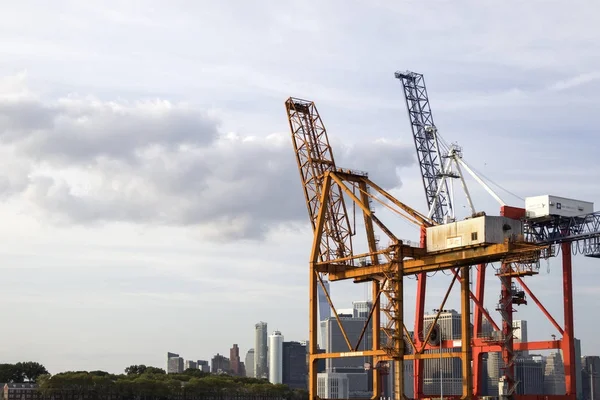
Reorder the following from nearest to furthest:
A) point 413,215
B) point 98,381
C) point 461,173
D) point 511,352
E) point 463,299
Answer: point 463,299 → point 413,215 → point 511,352 → point 461,173 → point 98,381

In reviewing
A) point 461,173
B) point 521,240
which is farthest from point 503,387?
point 461,173

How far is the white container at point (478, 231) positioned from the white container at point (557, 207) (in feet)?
70.3

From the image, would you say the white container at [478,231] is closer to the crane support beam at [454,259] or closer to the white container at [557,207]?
the crane support beam at [454,259]

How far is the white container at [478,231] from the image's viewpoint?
69062mm

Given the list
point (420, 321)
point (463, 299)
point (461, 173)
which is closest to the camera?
point (463, 299)

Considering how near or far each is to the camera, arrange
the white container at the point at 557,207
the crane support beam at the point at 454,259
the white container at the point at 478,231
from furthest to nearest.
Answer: the white container at the point at 557,207 < the white container at the point at 478,231 < the crane support beam at the point at 454,259

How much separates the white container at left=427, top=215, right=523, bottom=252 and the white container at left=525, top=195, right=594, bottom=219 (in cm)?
2144

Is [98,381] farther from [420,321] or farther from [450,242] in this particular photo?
[450,242]

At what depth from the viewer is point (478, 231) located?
6925cm

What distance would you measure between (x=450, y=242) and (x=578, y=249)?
998 inches

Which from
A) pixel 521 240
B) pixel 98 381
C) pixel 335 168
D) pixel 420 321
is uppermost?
pixel 335 168

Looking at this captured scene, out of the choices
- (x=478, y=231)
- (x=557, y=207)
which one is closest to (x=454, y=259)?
(x=478, y=231)

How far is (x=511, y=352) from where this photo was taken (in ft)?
287

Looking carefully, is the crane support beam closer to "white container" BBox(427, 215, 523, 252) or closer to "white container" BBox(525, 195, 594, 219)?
"white container" BBox(427, 215, 523, 252)
